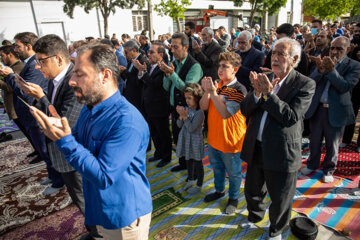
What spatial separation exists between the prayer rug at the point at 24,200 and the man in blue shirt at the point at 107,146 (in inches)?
84.6

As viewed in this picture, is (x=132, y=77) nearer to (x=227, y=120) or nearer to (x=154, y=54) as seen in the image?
(x=154, y=54)

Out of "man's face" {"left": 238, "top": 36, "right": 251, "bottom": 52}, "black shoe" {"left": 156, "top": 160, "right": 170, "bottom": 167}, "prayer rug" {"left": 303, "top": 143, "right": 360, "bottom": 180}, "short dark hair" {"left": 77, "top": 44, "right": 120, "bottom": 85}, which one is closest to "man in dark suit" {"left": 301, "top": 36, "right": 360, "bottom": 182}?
"prayer rug" {"left": 303, "top": 143, "right": 360, "bottom": 180}

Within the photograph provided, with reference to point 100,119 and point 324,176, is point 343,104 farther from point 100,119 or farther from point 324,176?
point 100,119

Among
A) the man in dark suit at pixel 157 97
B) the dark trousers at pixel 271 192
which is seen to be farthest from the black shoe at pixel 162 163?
the dark trousers at pixel 271 192

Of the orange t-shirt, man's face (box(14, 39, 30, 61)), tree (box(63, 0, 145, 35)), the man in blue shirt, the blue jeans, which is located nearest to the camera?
the man in blue shirt

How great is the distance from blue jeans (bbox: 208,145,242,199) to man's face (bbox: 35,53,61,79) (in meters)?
2.05

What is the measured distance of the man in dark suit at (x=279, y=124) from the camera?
2.14 metres

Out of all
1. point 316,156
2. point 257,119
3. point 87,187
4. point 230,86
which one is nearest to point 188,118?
point 230,86

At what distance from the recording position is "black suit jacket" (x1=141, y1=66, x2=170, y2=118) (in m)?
4.11

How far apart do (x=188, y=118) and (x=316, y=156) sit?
2160 mm

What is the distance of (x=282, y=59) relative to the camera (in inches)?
89.8

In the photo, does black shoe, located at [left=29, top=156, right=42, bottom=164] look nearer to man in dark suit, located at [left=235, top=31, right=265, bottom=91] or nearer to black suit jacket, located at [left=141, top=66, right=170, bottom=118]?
black suit jacket, located at [left=141, top=66, right=170, bottom=118]

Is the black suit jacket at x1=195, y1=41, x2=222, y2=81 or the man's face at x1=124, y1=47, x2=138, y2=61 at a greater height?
the man's face at x1=124, y1=47, x2=138, y2=61

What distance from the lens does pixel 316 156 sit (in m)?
3.84
